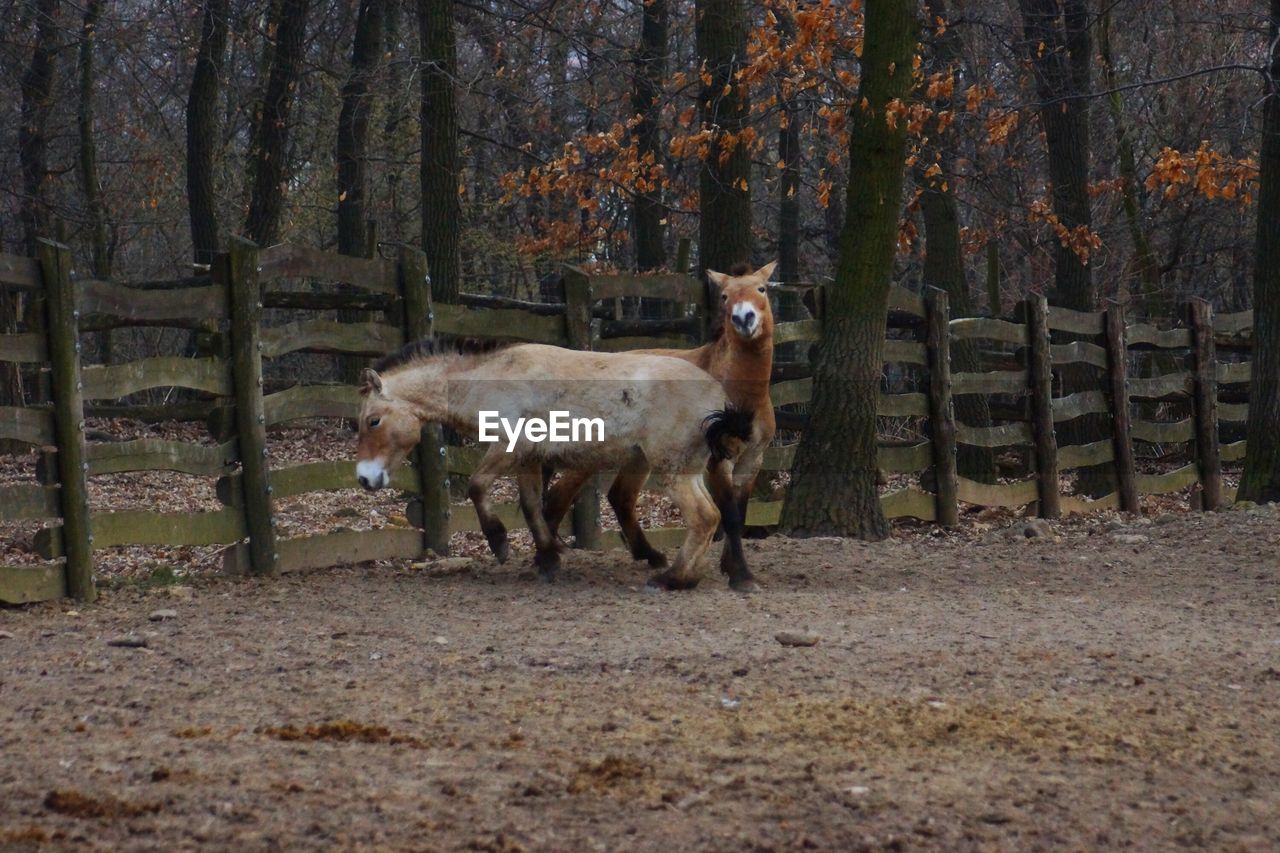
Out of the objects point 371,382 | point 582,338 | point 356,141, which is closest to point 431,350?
point 371,382

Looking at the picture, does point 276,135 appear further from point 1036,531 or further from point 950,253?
point 1036,531

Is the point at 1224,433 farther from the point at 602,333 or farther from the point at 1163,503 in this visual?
the point at 602,333

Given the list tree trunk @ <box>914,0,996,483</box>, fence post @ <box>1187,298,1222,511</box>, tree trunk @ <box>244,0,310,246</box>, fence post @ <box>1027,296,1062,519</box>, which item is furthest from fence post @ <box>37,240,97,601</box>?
fence post @ <box>1187,298,1222,511</box>

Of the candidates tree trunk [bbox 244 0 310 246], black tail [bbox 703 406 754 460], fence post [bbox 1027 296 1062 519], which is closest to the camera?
black tail [bbox 703 406 754 460]

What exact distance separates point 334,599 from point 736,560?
7.57 ft

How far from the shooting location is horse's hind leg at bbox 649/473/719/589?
8547mm

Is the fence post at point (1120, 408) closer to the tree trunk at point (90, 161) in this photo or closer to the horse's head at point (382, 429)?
the horse's head at point (382, 429)

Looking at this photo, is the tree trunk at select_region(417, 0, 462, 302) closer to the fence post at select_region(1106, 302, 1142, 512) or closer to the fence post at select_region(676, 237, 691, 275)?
the fence post at select_region(676, 237, 691, 275)

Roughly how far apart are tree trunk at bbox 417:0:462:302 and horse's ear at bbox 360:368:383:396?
4456mm

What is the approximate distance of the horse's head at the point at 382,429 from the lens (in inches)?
342

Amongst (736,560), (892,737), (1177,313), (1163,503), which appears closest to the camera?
(892,737)

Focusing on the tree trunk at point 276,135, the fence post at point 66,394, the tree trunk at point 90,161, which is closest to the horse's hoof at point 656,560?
the fence post at point 66,394

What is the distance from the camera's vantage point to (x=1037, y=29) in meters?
16.9

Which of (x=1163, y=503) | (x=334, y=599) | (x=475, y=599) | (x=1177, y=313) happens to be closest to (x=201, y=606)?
(x=334, y=599)
